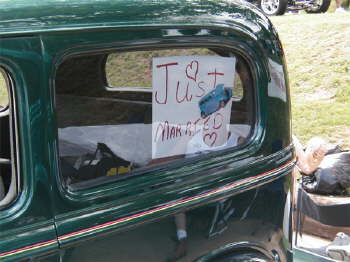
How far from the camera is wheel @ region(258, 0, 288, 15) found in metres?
11.0

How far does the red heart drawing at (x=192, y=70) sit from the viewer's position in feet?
6.32

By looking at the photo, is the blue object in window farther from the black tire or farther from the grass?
the grass

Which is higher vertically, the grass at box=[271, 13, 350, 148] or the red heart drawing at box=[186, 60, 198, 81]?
the red heart drawing at box=[186, 60, 198, 81]

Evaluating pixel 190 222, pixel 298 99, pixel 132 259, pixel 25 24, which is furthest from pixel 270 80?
pixel 298 99

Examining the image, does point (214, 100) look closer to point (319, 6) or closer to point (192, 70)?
point (192, 70)

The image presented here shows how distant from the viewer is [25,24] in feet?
4.93

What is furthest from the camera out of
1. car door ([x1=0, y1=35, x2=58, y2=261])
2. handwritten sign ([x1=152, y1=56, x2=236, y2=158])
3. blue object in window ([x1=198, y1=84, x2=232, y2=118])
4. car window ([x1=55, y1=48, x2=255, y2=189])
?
blue object in window ([x1=198, y1=84, x2=232, y2=118])

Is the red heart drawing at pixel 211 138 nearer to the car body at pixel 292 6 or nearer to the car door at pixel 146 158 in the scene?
the car door at pixel 146 158

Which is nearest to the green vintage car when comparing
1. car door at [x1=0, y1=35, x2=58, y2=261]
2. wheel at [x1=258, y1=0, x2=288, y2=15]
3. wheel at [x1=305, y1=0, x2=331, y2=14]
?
car door at [x1=0, y1=35, x2=58, y2=261]

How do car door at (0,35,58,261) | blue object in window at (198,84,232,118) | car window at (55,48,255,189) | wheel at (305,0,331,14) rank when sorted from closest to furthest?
car door at (0,35,58,261) < car window at (55,48,255,189) < blue object in window at (198,84,232,118) < wheel at (305,0,331,14)

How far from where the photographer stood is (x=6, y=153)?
76.3 inches

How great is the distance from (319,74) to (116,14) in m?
6.25

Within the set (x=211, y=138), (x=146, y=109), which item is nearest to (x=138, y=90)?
(x=146, y=109)

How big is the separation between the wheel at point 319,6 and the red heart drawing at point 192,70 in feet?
34.6
